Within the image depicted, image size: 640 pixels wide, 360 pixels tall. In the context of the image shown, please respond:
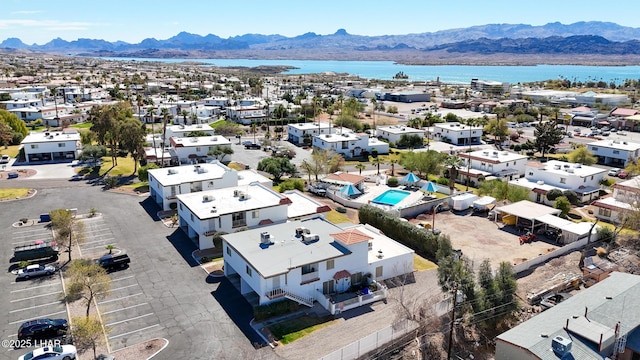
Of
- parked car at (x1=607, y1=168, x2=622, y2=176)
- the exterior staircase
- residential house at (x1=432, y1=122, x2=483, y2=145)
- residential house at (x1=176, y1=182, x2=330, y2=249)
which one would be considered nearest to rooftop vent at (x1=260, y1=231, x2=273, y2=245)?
the exterior staircase

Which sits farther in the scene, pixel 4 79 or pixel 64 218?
pixel 4 79

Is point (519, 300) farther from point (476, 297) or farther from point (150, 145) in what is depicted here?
point (150, 145)

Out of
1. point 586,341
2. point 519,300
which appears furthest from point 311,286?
point 586,341

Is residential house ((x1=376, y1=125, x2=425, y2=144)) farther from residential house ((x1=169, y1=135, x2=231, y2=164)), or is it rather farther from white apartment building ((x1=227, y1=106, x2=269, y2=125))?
residential house ((x1=169, y1=135, x2=231, y2=164))

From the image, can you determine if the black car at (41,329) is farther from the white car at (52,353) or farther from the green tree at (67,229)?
the green tree at (67,229)

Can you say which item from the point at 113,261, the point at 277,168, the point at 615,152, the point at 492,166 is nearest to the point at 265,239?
the point at 113,261

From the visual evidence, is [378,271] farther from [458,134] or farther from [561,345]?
[458,134]
